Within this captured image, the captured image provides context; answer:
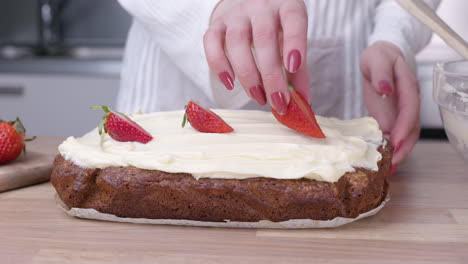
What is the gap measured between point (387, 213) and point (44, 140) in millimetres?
794

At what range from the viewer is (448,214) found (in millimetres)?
930

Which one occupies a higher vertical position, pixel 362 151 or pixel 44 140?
pixel 362 151

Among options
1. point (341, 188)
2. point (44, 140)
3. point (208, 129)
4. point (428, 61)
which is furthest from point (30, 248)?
point (428, 61)

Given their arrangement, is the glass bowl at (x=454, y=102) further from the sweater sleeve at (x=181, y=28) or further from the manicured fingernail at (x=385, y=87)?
the sweater sleeve at (x=181, y=28)

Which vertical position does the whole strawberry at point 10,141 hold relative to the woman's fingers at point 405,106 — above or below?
below

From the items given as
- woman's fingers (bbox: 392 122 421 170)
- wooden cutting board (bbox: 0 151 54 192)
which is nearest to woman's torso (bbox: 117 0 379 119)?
woman's fingers (bbox: 392 122 421 170)

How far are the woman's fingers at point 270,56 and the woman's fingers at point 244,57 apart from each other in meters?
0.01

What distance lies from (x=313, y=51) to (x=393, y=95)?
0.25 m

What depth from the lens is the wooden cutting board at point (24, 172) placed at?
1056 millimetres

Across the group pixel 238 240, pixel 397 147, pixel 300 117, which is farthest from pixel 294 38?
pixel 397 147

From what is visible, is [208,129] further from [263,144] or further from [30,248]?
[30,248]

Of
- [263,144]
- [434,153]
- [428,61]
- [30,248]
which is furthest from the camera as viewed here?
[428,61]

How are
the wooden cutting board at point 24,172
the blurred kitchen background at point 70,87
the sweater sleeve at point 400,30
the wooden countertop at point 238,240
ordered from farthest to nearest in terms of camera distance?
the blurred kitchen background at point 70,87 → the sweater sleeve at point 400,30 → the wooden cutting board at point 24,172 → the wooden countertop at point 238,240

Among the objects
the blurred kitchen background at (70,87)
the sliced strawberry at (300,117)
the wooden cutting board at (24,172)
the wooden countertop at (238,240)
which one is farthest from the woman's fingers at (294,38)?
the blurred kitchen background at (70,87)
